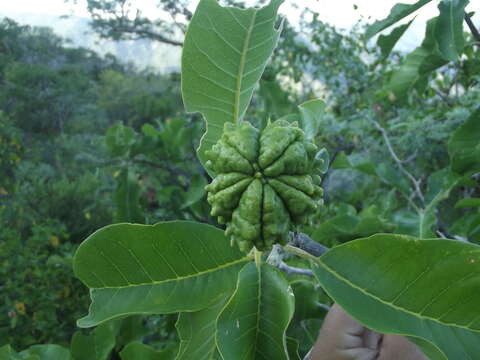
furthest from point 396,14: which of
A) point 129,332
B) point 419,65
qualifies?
point 129,332

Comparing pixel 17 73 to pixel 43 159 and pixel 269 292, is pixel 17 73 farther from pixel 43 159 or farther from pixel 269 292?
pixel 269 292

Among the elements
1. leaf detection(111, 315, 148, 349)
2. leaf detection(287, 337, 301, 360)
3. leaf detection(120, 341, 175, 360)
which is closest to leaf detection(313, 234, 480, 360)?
leaf detection(287, 337, 301, 360)

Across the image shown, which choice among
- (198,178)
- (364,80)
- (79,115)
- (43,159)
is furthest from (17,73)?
(198,178)

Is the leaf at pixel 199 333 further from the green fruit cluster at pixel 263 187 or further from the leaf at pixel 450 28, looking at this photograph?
the leaf at pixel 450 28

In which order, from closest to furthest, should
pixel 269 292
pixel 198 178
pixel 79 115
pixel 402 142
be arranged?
pixel 269 292 < pixel 198 178 < pixel 402 142 < pixel 79 115

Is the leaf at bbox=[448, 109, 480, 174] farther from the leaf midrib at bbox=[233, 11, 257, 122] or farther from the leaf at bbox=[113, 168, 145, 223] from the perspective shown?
the leaf at bbox=[113, 168, 145, 223]

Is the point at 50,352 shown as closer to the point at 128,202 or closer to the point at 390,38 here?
the point at 128,202
